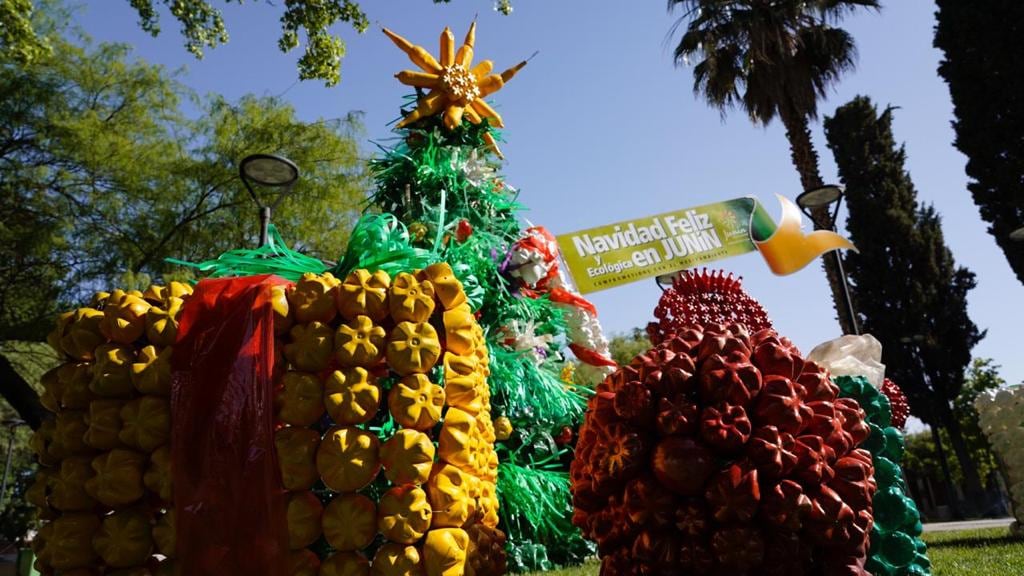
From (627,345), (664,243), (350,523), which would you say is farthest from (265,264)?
(627,345)

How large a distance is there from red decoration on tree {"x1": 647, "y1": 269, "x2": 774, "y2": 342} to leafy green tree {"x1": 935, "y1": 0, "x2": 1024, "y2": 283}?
13.0 meters

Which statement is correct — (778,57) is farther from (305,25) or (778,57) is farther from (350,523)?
(350,523)

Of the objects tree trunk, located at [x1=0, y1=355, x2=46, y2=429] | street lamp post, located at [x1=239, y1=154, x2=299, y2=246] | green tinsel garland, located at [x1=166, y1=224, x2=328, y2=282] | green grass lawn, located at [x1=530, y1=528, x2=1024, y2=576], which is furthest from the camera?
tree trunk, located at [x1=0, y1=355, x2=46, y2=429]

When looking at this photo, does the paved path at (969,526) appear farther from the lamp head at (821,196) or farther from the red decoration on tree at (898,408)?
the red decoration on tree at (898,408)

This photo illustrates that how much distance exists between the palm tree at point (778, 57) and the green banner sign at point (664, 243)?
303 inches

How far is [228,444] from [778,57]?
1176 cm

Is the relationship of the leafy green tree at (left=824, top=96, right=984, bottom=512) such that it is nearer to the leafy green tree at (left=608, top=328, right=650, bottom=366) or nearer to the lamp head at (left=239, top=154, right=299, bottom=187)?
the leafy green tree at (left=608, top=328, right=650, bottom=366)

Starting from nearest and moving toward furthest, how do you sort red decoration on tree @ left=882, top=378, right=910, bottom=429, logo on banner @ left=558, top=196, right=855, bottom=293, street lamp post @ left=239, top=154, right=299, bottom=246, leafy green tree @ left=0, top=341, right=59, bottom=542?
1. red decoration on tree @ left=882, top=378, right=910, bottom=429
2. logo on banner @ left=558, top=196, right=855, bottom=293
3. street lamp post @ left=239, top=154, right=299, bottom=246
4. leafy green tree @ left=0, top=341, right=59, bottom=542

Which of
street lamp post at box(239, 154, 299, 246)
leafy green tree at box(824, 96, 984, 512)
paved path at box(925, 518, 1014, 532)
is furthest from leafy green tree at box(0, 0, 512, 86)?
leafy green tree at box(824, 96, 984, 512)

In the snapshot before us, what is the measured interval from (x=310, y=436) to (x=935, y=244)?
21492mm

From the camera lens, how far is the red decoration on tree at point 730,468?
160cm

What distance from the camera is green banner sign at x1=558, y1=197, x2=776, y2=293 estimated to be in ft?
14.5

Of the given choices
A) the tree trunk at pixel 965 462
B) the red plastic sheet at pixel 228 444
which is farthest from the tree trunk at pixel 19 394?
the tree trunk at pixel 965 462

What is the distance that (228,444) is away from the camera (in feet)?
6.33
